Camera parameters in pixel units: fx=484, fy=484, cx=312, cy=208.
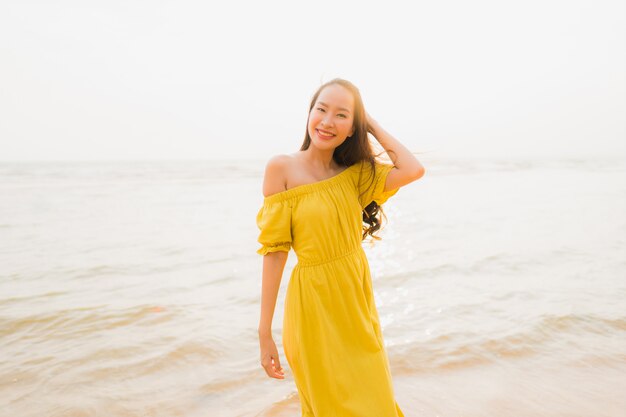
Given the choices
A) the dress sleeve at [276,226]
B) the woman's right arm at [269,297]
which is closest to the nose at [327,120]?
the dress sleeve at [276,226]

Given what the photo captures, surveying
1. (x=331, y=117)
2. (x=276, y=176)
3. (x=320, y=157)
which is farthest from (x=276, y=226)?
(x=331, y=117)

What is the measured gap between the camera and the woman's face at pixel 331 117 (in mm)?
2305

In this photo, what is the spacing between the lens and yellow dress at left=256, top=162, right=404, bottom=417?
2.18 metres

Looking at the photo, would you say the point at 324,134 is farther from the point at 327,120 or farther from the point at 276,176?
the point at 276,176

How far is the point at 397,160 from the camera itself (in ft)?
8.18

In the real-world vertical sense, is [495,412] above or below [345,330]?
below

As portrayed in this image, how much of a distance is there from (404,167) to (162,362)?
10.4 feet

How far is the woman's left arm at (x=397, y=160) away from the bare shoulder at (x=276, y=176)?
0.53m

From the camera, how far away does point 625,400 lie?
358cm

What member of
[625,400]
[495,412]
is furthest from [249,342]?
[625,400]

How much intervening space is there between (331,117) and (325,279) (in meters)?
0.77

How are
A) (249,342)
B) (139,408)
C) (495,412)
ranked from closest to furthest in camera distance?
(495,412) < (139,408) < (249,342)

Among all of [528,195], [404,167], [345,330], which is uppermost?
[404,167]

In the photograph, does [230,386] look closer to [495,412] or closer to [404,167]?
[495,412]
